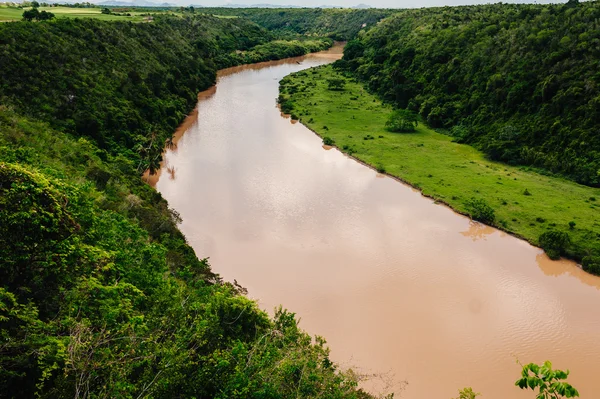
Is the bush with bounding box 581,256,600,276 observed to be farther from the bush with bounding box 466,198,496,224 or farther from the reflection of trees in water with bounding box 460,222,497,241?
the bush with bounding box 466,198,496,224

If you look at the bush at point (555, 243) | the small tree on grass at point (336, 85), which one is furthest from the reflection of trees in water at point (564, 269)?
the small tree on grass at point (336, 85)

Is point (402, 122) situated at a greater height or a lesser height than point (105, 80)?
lesser

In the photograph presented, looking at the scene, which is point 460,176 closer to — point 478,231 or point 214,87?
point 478,231

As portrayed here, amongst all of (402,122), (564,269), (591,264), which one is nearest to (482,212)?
(564,269)

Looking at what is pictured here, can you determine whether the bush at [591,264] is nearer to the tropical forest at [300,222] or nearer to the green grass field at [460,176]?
the tropical forest at [300,222]

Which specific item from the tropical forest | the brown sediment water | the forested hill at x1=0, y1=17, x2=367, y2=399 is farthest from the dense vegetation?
the forested hill at x1=0, y1=17, x2=367, y2=399
